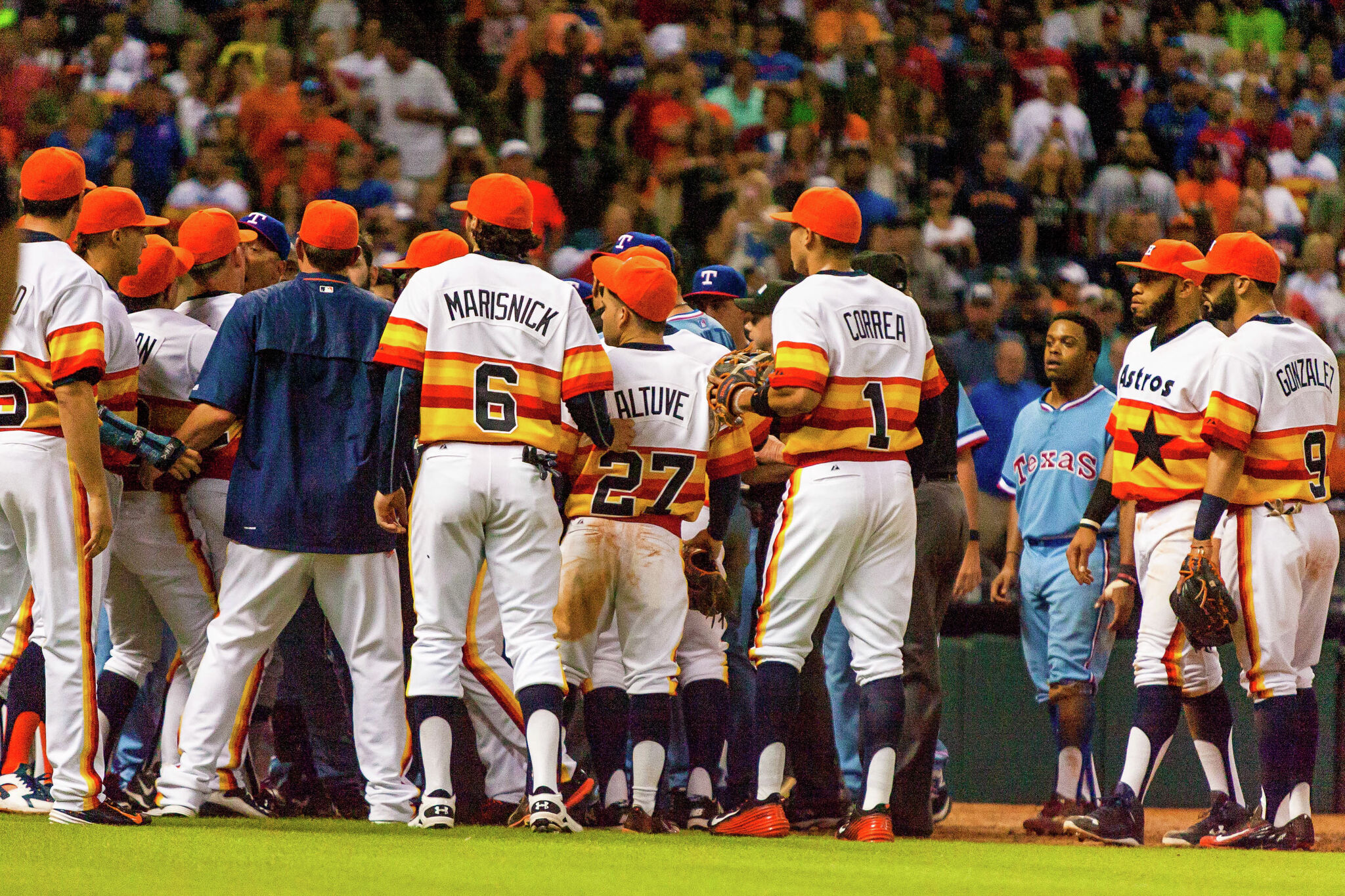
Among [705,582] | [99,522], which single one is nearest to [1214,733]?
[705,582]

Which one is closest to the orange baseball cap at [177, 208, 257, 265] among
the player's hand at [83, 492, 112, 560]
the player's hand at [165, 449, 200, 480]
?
the player's hand at [165, 449, 200, 480]

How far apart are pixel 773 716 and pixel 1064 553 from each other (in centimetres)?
223

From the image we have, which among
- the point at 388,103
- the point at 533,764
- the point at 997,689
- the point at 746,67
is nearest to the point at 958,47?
the point at 746,67

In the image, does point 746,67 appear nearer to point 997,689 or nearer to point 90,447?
point 997,689

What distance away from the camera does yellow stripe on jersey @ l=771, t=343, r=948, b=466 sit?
20.9 ft

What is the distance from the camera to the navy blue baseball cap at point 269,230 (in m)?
6.95

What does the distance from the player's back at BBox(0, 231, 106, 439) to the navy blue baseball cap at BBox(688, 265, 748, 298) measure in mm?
3005

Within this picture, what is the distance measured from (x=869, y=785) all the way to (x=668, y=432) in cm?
156

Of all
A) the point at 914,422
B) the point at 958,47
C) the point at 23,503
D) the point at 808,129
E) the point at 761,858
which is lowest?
the point at 761,858

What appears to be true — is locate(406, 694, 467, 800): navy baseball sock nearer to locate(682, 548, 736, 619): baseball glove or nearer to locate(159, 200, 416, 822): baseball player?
locate(159, 200, 416, 822): baseball player

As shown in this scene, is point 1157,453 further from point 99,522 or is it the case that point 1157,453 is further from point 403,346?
point 99,522

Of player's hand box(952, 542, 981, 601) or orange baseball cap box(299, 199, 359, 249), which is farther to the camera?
player's hand box(952, 542, 981, 601)

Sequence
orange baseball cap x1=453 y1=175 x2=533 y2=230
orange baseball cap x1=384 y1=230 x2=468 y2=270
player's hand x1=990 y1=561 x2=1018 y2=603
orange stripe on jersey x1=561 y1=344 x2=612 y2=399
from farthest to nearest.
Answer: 1. player's hand x1=990 y1=561 x2=1018 y2=603
2. orange baseball cap x1=384 y1=230 x2=468 y2=270
3. orange baseball cap x1=453 y1=175 x2=533 y2=230
4. orange stripe on jersey x1=561 y1=344 x2=612 y2=399

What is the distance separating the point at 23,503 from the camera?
19.0 feet
